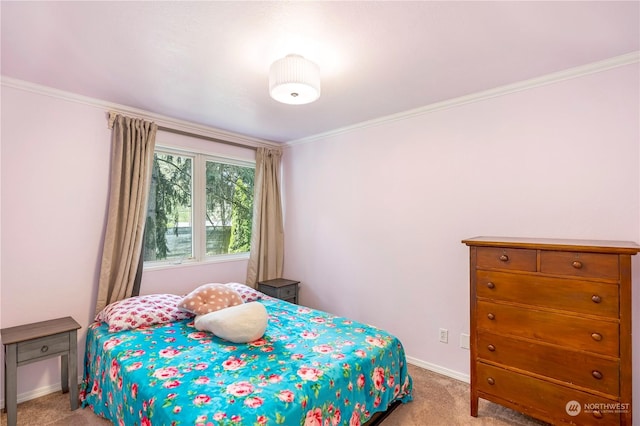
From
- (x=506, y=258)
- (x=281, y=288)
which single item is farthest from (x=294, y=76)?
(x=281, y=288)

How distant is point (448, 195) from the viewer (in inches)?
109

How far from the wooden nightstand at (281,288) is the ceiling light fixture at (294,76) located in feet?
7.72

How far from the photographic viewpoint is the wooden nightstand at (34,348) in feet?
6.53

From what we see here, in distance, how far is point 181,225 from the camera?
3.38 m

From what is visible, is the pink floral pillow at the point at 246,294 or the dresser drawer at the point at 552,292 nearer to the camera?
the dresser drawer at the point at 552,292

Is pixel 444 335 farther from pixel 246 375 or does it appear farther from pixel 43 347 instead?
pixel 43 347

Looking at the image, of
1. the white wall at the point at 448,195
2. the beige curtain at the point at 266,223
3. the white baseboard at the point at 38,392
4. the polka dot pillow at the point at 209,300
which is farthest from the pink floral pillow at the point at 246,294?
the white baseboard at the point at 38,392

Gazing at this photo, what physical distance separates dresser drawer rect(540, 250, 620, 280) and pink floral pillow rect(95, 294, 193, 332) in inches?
104

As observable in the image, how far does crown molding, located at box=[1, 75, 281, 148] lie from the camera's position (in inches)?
92.2

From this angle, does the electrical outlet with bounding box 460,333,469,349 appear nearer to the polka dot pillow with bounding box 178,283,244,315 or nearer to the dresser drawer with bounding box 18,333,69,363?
the polka dot pillow with bounding box 178,283,244,315

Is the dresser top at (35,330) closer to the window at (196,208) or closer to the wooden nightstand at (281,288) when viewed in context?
the window at (196,208)

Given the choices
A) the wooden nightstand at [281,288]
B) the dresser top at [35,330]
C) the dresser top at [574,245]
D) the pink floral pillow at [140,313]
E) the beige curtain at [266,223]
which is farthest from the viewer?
the beige curtain at [266,223]

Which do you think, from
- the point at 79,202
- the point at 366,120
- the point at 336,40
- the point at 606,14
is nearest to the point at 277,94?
the point at 336,40

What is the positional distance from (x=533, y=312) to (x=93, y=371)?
2994 millimetres
